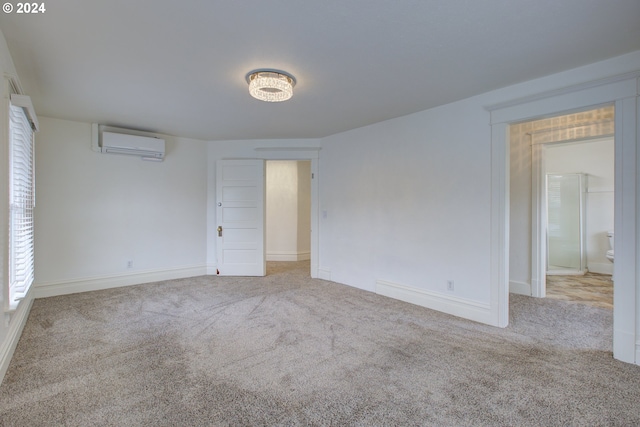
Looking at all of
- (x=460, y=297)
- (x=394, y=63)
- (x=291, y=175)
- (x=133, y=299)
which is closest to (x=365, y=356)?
(x=460, y=297)

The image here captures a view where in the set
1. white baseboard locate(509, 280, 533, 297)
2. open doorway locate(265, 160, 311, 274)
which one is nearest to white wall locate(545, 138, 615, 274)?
white baseboard locate(509, 280, 533, 297)

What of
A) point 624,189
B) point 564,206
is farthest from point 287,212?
point 624,189

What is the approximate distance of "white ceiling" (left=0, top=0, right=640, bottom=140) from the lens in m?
1.79

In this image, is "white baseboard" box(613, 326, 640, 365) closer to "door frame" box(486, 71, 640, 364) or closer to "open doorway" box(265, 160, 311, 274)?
"door frame" box(486, 71, 640, 364)

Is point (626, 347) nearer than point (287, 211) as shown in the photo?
Yes

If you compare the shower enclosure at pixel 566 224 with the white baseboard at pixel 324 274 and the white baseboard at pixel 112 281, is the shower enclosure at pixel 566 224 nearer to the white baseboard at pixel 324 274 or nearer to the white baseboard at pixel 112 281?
the white baseboard at pixel 324 274

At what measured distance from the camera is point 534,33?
2010 millimetres

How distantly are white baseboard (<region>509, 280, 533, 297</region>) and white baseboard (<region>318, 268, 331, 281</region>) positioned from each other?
264 cm

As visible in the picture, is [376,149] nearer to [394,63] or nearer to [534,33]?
[394,63]

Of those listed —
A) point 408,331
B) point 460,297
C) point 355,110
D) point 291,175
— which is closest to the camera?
point 408,331

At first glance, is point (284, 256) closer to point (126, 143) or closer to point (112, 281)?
point (112, 281)

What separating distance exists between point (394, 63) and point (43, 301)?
15.9ft

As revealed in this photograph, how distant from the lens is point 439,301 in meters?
3.44

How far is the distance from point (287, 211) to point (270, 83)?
4668 millimetres
